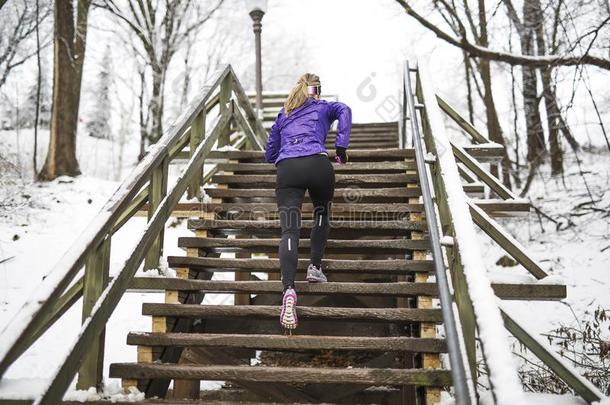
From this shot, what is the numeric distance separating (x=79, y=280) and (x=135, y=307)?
5786 millimetres

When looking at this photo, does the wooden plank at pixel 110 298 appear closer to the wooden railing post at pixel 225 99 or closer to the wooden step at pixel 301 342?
the wooden step at pixel 301 342

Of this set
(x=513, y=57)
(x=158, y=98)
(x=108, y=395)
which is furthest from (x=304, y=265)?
(x=158, y=98)

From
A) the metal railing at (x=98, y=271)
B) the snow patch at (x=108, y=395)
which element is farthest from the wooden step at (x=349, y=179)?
the snow patch at (x=108, y=395)

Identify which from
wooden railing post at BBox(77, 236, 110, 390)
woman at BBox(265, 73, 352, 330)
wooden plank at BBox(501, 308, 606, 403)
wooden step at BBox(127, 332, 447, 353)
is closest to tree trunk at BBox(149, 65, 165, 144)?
woman at BBox(265, 73, 352, 330)

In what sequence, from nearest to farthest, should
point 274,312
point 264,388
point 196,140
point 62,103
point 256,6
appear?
point 274,312 → point 264,388 → point 196,140 → point 256,6 → point 62,103

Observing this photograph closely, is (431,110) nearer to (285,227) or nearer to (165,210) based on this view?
(285,227)

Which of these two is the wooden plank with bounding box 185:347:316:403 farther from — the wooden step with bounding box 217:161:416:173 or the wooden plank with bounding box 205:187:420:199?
the wooden step with bounding box 217:161:416:173

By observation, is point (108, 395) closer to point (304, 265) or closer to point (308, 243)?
point (304, 265)

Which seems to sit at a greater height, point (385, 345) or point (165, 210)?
point (165, 210)

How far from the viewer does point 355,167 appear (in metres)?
5.54

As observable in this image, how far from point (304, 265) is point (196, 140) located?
1.80 meters

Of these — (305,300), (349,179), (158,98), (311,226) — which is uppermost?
(158,98)

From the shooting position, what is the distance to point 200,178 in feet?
16.7

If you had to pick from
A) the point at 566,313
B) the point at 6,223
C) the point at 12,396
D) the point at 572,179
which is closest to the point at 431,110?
the point at 12,396
